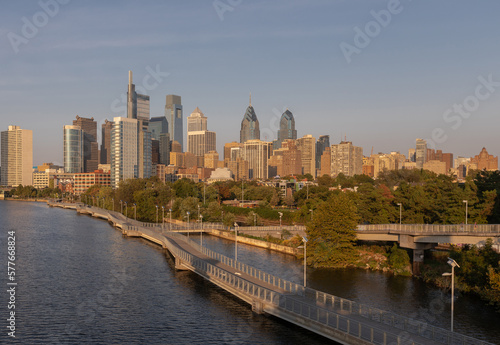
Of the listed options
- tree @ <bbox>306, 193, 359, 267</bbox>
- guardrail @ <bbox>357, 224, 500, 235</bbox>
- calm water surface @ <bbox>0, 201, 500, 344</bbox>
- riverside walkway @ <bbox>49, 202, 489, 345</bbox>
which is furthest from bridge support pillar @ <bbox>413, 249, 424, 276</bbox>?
riverside walkway @ <bbox>49, 202, 489, 345</bbox>

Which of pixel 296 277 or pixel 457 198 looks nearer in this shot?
pixel 296 277

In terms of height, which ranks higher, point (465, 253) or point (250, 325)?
point (465, 253)

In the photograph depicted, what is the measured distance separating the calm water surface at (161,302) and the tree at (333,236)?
2674 millimetres

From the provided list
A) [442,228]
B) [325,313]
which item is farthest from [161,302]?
[442,228]

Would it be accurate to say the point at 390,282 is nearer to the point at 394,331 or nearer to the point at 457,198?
the point at 457,198

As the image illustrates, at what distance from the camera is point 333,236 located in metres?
62.2

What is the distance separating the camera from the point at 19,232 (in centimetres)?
9775

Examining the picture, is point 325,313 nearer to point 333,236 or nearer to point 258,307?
point 258,307

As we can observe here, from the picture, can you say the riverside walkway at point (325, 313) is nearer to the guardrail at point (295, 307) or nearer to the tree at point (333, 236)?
the guardrail at point (295, 307)

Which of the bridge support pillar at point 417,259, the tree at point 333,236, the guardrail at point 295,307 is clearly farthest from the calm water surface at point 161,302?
the bridge support pillar at point 417,259

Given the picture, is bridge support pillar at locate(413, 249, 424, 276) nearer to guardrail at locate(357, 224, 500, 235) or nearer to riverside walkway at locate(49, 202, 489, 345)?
guardrail at locate(357, 224, 500, 235)

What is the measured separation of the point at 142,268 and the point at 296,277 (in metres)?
20.2

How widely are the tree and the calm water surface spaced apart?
8.77ft

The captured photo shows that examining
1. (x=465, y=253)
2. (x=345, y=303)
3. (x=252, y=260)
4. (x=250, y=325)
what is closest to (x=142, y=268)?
(x=252, y=260)
